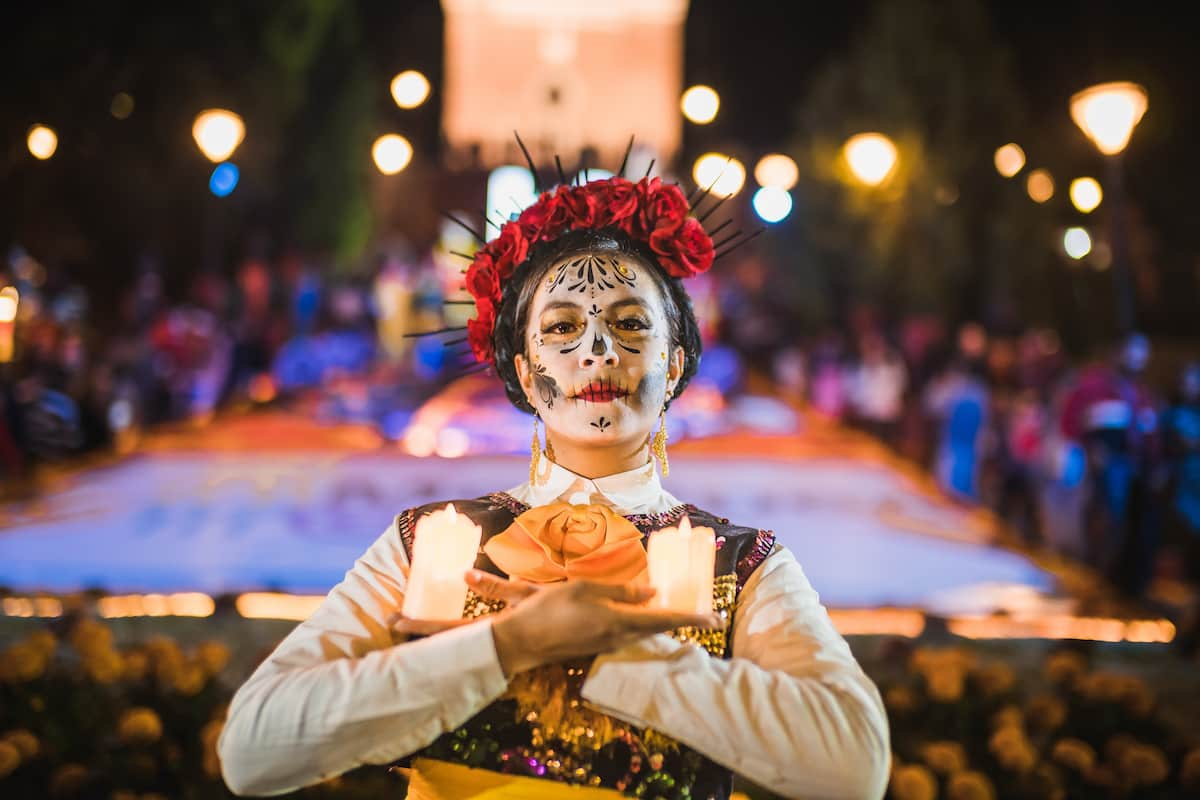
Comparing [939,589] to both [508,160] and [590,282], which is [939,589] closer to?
[590,282]

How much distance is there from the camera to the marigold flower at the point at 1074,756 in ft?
10.7

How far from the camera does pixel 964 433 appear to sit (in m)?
8.68

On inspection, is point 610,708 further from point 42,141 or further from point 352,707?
point 42,141

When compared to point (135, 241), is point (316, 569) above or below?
below

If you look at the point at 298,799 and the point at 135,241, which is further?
the point at 135,241

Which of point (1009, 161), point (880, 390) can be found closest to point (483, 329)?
point (1009, 161)

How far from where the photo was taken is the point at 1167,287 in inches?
568

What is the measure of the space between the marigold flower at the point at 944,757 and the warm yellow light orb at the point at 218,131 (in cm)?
483

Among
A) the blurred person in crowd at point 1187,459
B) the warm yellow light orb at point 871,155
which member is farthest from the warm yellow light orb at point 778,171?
the blurred person in crowd at point 1187,459

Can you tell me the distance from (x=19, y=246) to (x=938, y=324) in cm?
1104

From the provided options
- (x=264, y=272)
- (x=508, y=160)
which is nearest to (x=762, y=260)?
(x=508, y=160)

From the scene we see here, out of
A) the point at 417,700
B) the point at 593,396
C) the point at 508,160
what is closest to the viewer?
the point at 417,700

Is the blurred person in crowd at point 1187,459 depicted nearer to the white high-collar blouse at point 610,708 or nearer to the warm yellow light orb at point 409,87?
the warm yellow light orb at point 409,87

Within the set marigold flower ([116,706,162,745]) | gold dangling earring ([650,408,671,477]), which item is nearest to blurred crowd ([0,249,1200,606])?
marigold flower ([116,706,162,745])
